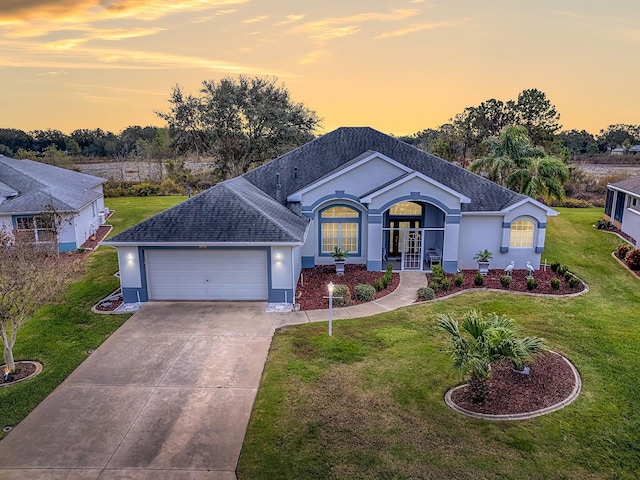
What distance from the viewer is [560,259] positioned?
22.6m

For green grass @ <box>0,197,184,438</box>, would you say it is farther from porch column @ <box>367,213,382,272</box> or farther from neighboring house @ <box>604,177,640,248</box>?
neighboring house @ <box>604,177,640,248</box>

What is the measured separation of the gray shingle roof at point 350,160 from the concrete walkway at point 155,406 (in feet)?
30.9

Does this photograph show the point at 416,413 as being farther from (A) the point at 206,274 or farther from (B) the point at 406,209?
(B) the point at 406,209

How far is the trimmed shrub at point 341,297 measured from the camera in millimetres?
15953

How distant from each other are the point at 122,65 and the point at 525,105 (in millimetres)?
35521

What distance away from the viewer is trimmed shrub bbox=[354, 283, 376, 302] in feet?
54.0

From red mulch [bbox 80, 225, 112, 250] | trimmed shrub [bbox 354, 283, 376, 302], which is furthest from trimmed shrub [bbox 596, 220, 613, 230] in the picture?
red mulch [bbox 80, 225, 112, 250]

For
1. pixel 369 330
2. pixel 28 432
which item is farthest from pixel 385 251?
pixel 28 432

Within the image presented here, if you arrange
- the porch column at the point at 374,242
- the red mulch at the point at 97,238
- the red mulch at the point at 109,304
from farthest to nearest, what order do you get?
the red mulch at the point at 97,238, the porch column at the point at 374,242, the red mulch at the point at 109,304

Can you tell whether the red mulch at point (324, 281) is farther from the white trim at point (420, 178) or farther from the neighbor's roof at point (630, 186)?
the neighbor's roof at point (630, 186)

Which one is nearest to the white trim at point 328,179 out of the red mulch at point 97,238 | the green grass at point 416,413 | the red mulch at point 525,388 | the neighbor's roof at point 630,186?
the green grass at point 416,413

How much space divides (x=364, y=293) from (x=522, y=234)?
9.26m

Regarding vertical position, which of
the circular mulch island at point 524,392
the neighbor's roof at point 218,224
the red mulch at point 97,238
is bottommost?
the circular mulch island at point 524,392

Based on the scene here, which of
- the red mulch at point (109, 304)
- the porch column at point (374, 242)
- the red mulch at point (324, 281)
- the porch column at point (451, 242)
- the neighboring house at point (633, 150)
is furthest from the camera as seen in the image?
the neighboring house at point (633, 150)
